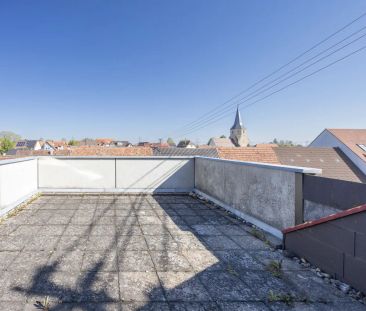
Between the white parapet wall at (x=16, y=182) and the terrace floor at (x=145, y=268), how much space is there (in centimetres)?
51

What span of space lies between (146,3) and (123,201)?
693 cm

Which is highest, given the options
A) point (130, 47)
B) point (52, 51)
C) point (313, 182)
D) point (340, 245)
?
point (130, 47)

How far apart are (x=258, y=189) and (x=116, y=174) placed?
4.37m

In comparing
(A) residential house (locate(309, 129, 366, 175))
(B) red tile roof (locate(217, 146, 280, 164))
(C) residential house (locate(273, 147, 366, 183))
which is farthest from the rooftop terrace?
(A) residential house (locate(309, 129, 366, 175))

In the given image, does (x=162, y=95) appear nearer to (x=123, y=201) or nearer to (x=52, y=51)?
(x=52, y=51)

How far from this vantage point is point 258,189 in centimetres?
414

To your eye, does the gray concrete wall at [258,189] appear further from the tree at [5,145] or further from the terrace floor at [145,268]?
the tree at [5,145]

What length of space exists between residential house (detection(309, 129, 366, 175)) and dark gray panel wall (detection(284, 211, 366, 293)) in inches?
851

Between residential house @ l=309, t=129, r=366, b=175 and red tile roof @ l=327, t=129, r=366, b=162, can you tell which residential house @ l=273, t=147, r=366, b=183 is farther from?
red tile roof @ l=327, t=129, r=366, b=162

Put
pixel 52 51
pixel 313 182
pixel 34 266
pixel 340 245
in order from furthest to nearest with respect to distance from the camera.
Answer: pixel 52 51, pixel 313 182, pixel 34 266, pixel 340 245

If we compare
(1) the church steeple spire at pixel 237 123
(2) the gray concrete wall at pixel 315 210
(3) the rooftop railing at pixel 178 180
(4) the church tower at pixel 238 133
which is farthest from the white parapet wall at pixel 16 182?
(1) the church steeple spire at pixel 237 123

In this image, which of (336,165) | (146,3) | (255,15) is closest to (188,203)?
(146,3)

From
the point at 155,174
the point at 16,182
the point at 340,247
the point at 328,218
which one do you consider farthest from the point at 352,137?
the point at 16,182

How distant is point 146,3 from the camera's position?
8938 mm
